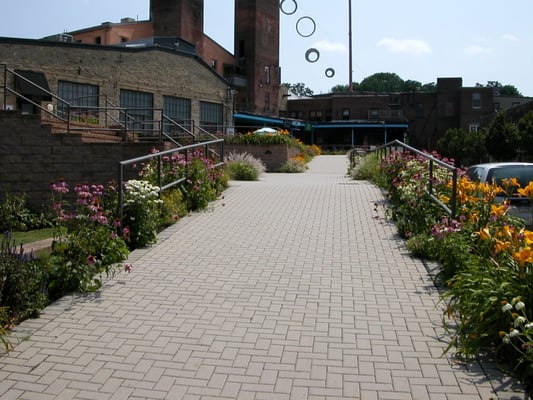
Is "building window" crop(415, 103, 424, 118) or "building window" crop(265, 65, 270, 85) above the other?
"building window" crop(265, 65, 270, 85)

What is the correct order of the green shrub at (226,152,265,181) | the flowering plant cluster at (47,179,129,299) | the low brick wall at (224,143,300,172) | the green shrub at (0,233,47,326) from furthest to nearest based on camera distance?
the low brick wall at (224,143,300,172) < the green shrub at (226,152,265,181) < the flowering plant cluster at (47,179,129,299) < the green shrub at (0,233,47,326)

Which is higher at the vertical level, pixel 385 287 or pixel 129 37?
pixel 129 37

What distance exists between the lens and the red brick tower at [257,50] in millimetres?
67625

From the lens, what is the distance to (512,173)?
1291 centimetres

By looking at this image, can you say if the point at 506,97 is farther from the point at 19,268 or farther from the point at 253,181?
the point at 19,268

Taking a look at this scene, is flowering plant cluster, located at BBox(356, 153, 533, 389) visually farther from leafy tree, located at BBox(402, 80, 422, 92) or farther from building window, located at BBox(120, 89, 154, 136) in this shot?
leafy tree, located at BBox(402, 80, 422, 92)

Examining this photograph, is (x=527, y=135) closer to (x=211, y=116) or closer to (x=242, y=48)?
(x=211, y=116)

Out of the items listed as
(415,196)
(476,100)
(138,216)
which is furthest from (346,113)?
(138,216)

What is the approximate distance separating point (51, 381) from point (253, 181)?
15.0m

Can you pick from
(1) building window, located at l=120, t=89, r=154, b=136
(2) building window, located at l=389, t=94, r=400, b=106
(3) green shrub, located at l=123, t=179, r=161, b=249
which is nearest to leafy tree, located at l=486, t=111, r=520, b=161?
(1) building window, located at l=120, t=89, r=154, b=136

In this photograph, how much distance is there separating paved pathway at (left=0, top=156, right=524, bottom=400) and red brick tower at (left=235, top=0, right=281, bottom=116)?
59.2 metres

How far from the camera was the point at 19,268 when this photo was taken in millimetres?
6168

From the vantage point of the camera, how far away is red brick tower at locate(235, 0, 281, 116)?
222ft

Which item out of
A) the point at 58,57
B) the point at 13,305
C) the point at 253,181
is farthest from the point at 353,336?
the point at 58,57
